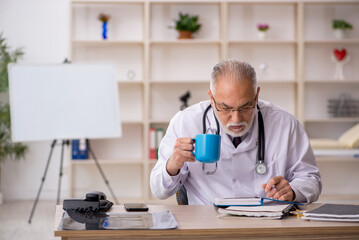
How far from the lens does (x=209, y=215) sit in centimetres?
169

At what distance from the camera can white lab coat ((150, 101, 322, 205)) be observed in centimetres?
210

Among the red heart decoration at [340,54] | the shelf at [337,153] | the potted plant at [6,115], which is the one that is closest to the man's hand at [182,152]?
the shelf at [337,153]

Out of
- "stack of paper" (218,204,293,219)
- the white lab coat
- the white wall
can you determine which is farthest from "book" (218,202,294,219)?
the white wall

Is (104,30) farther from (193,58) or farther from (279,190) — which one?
(279,190)

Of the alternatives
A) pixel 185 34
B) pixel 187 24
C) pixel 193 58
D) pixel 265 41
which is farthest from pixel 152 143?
pixel 265 41

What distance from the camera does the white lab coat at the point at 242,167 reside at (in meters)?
2.10

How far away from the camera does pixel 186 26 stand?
557cm

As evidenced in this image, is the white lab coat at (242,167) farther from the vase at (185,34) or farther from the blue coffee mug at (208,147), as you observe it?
the vase at (185,34)

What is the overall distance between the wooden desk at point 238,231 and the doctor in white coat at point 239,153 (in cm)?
33

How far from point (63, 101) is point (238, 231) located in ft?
11.8

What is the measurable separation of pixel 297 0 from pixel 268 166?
3.87m

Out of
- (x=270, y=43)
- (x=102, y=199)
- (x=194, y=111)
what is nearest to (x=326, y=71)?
(x=270, y=43)

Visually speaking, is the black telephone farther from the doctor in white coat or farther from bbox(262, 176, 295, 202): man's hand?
bbox(262, 176, 295, 202): man's hand

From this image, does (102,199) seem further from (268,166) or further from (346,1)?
(346,1)
